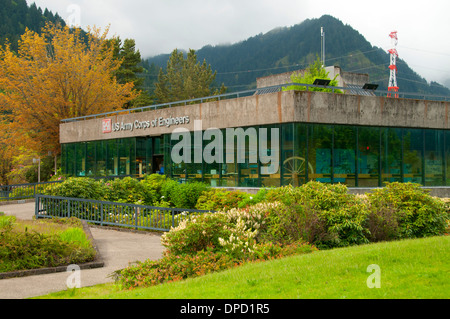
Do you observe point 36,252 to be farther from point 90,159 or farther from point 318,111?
point 90,159

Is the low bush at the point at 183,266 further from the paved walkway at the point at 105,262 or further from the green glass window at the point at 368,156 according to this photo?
the green glass window at the point at 368,156

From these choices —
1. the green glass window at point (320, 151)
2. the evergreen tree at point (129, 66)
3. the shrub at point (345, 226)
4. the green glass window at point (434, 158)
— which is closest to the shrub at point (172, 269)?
the shrub at point (345, 226)

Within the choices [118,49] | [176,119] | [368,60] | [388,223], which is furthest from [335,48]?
[388,223]

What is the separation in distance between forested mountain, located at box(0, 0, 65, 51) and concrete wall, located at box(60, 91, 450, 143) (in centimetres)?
12929

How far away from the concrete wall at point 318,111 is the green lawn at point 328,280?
12.4 metres

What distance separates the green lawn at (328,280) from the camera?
19.8 feet

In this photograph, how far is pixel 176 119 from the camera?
27391 mm

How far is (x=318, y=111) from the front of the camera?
68.6 feet


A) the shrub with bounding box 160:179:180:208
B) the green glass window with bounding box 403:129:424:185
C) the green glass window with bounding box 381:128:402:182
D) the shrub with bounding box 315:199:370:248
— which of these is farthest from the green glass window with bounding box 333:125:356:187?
the shrub with bounding box 315:199:370:248

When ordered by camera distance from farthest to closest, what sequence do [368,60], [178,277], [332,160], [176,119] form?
[368,60], [176,119], [332,160], [178,277]

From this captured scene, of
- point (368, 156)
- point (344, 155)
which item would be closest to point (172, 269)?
point (344, 155)
